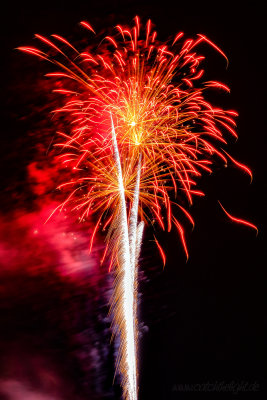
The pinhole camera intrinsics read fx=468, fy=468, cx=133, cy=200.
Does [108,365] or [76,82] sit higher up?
[76,82]

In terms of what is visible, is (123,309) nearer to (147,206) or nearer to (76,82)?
(147,206)

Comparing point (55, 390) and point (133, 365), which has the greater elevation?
point (133, 365)

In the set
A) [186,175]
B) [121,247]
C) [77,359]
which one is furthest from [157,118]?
[77,359]

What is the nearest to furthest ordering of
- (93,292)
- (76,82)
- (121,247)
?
(121,247), (76,82), (93,292)

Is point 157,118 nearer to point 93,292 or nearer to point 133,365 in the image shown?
point 133,365

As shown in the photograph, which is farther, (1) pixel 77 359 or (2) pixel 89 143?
(1) pixel 77 359

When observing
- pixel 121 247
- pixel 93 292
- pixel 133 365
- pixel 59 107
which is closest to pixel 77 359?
pixel 93 292

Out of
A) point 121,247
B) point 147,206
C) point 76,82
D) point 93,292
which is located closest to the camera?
point 121,247

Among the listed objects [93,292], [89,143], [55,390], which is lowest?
[55,390]

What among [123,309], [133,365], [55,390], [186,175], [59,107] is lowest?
[55,390]
